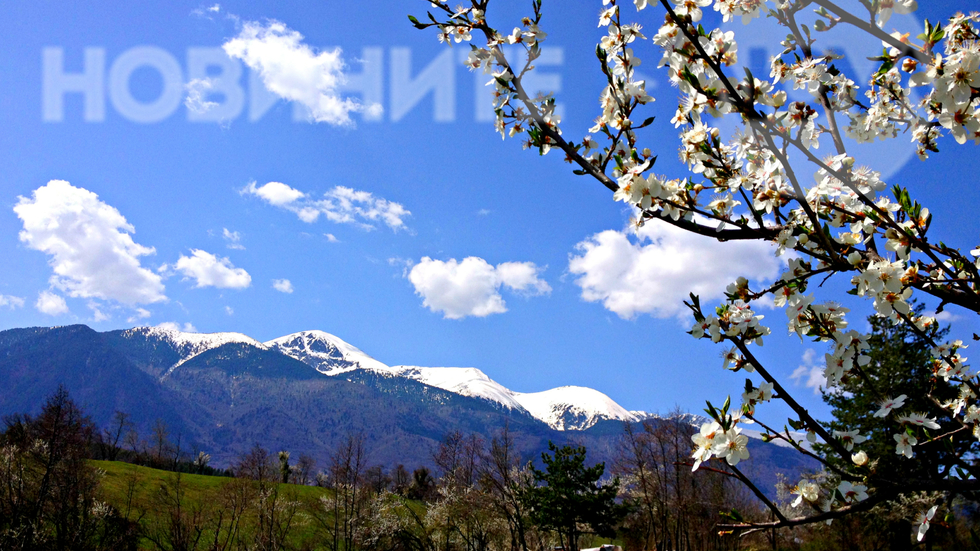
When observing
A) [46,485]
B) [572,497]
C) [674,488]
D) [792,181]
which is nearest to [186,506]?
[46,485]

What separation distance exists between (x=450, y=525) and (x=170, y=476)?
44.2 meters

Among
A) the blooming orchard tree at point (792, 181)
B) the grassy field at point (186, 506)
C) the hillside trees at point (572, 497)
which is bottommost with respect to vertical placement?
the grassy field at point (186, 506)

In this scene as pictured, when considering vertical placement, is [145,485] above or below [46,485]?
below

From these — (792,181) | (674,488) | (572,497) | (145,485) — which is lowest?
(145,485)

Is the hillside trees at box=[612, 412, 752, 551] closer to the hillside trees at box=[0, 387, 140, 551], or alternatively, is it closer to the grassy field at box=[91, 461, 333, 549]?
the grassy field at box=[91, 461, 333, 549]

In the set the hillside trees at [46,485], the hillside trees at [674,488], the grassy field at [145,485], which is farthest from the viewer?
the grassy field at [145,485]

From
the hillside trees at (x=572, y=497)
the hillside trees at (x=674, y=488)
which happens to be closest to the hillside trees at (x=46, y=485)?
the hillside trees at (x=572, y=497)

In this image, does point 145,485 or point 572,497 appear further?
point 145,485

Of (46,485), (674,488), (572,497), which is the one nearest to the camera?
(572,497)

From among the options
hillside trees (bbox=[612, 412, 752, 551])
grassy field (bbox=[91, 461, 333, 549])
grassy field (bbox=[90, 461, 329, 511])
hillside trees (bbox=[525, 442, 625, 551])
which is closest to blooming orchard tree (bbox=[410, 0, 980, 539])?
hillside trees (bbox=[525, 442, 625, 551])

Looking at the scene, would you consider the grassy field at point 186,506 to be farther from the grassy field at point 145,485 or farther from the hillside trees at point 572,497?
the hillside trees at point 572,497

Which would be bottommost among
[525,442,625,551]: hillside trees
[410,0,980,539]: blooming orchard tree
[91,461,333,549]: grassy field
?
[91,461,333,549]: grassy field

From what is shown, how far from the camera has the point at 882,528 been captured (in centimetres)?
2605

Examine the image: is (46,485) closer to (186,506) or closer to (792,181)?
(186,506)
